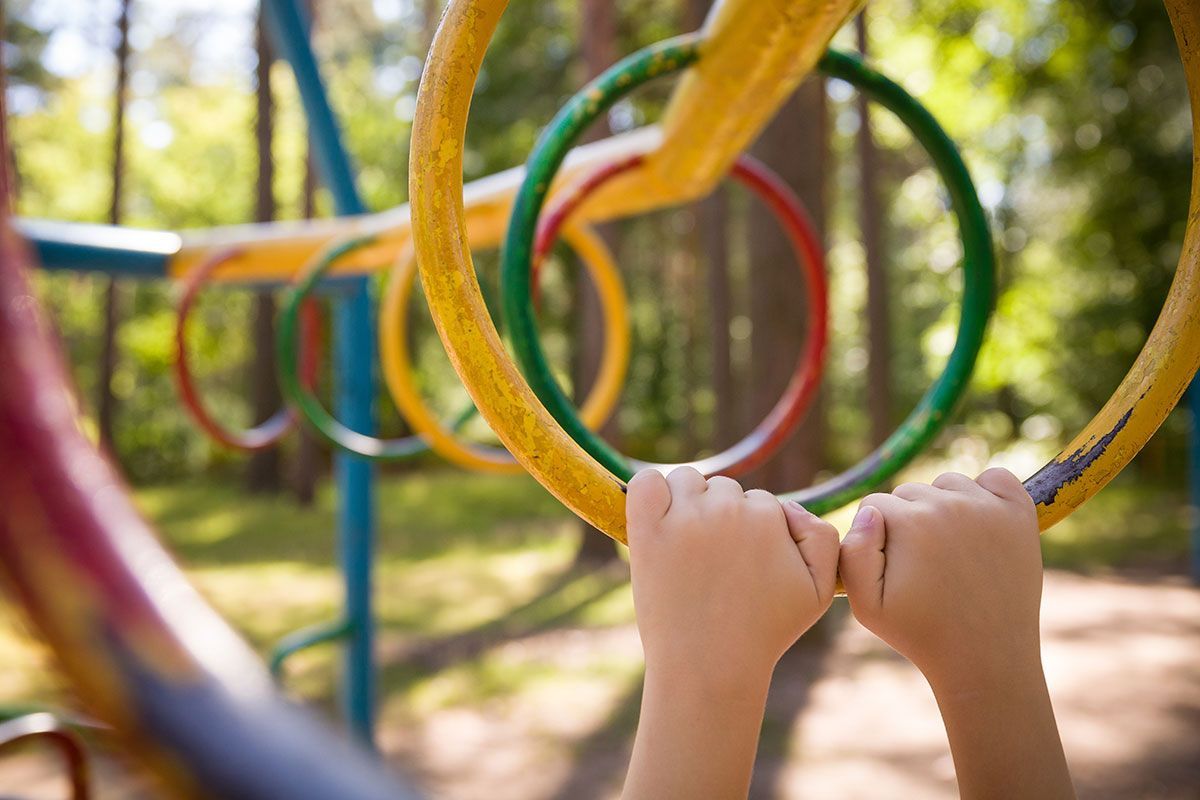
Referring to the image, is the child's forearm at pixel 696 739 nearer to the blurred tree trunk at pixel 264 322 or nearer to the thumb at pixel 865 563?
the thumb at pixel 865 563

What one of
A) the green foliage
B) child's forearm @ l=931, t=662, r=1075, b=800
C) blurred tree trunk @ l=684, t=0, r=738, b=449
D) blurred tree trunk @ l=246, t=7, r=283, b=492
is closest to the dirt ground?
the green foliage

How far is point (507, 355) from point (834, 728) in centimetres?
303

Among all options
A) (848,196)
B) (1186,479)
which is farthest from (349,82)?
(1186,479)

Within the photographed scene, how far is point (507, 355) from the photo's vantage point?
596mm

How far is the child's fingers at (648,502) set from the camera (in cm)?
60

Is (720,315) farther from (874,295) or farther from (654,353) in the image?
(654,353)

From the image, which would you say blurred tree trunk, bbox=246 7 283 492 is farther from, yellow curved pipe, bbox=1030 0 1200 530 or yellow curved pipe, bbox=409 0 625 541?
yellow curved pipe, bbox=1030 0 1200 530

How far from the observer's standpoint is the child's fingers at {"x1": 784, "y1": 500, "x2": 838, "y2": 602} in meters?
0.60

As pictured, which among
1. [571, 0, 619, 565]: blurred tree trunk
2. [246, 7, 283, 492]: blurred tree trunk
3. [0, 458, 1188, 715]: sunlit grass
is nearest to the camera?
[0, 458, 1188, 715]: sunlit grass

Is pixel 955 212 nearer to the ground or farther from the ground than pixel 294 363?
nearer to the ground

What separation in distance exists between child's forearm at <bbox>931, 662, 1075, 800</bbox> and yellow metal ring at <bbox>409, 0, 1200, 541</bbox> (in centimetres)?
12

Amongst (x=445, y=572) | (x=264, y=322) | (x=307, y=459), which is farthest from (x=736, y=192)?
(x=445, y=572)

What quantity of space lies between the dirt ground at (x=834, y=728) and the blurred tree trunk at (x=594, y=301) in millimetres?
1578

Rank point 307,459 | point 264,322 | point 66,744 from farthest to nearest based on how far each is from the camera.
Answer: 1. point 264,322
2. point 307,459
3. point 66,744
